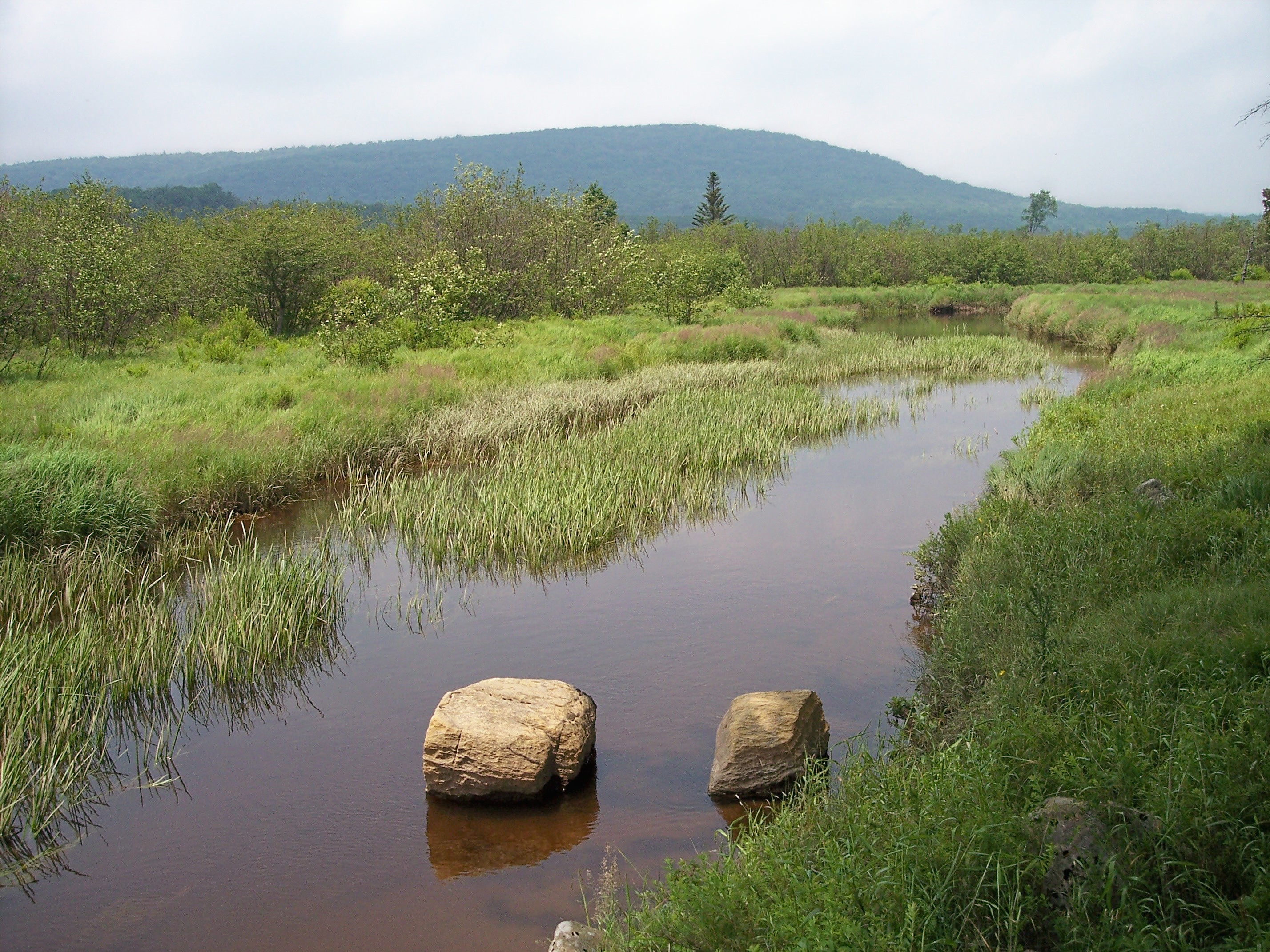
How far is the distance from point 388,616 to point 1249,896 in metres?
7.80

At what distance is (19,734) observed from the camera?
5.83 m

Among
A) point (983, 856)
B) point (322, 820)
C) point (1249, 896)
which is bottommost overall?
point (322, 820)

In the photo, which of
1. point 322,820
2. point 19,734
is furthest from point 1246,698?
point 19,734

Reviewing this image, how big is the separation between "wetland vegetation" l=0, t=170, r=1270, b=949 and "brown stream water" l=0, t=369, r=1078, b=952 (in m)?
0.45

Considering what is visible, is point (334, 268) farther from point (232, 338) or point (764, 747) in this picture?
point (764, 747)

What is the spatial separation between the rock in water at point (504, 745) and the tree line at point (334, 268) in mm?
7473

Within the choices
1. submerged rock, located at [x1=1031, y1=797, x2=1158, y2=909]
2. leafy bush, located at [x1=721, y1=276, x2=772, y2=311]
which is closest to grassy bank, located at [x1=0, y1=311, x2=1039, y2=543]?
submerged rock, located at [x1=1031, y1=797, x2=1158, y2=909]

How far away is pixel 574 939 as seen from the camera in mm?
4258

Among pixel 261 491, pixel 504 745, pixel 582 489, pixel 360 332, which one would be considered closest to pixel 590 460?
pixel 582 489

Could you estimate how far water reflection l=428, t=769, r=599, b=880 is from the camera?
5.44 m

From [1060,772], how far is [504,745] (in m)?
3.53

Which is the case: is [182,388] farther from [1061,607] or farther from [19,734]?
[1061,607]

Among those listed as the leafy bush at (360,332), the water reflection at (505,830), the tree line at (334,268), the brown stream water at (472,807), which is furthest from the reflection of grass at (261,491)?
the water reflection at (505,830)

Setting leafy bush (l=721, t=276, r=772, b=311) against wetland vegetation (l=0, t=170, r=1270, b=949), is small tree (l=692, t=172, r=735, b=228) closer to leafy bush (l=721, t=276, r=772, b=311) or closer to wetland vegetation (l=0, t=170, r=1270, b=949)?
leafy bush (l=721, t=276, r=772, b=311)
